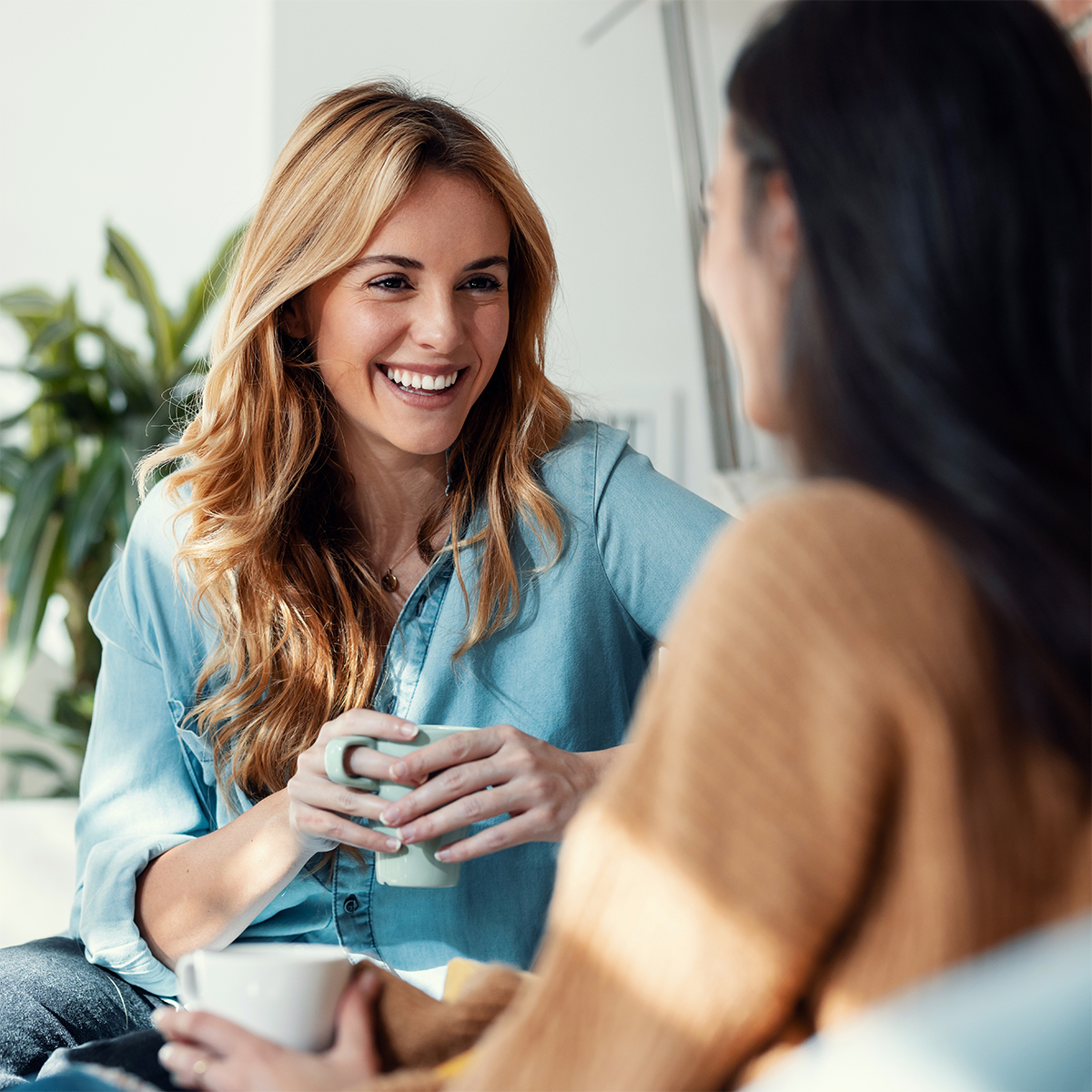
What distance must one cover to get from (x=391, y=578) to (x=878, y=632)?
0.95m

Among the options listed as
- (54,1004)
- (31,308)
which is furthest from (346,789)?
(31,308)

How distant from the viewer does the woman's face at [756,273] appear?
614 mm

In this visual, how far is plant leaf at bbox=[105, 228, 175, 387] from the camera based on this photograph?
101 inches

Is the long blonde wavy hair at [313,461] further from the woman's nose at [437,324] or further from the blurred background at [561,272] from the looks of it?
the blurred background at [561,272]

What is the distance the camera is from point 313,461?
139 cm

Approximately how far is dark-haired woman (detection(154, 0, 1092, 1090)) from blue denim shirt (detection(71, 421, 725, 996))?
669 mm

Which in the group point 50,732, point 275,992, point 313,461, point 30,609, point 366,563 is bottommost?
point 50,732

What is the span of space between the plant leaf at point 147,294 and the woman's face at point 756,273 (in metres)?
2.16

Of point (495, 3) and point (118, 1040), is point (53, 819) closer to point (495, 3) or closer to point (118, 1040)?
point (118, 1040)

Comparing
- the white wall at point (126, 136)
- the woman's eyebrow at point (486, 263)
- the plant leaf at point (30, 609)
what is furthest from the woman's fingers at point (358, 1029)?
the white wall at point (126, 136)

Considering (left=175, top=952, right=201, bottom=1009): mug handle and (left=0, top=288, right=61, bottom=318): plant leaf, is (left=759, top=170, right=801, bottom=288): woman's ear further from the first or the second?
(left=0, top=288, right=61, bottom=318): plant leaf

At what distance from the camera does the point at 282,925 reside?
1.18 m

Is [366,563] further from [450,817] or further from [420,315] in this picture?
[450,817]

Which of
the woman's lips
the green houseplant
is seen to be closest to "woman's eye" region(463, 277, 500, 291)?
the woman's lips
